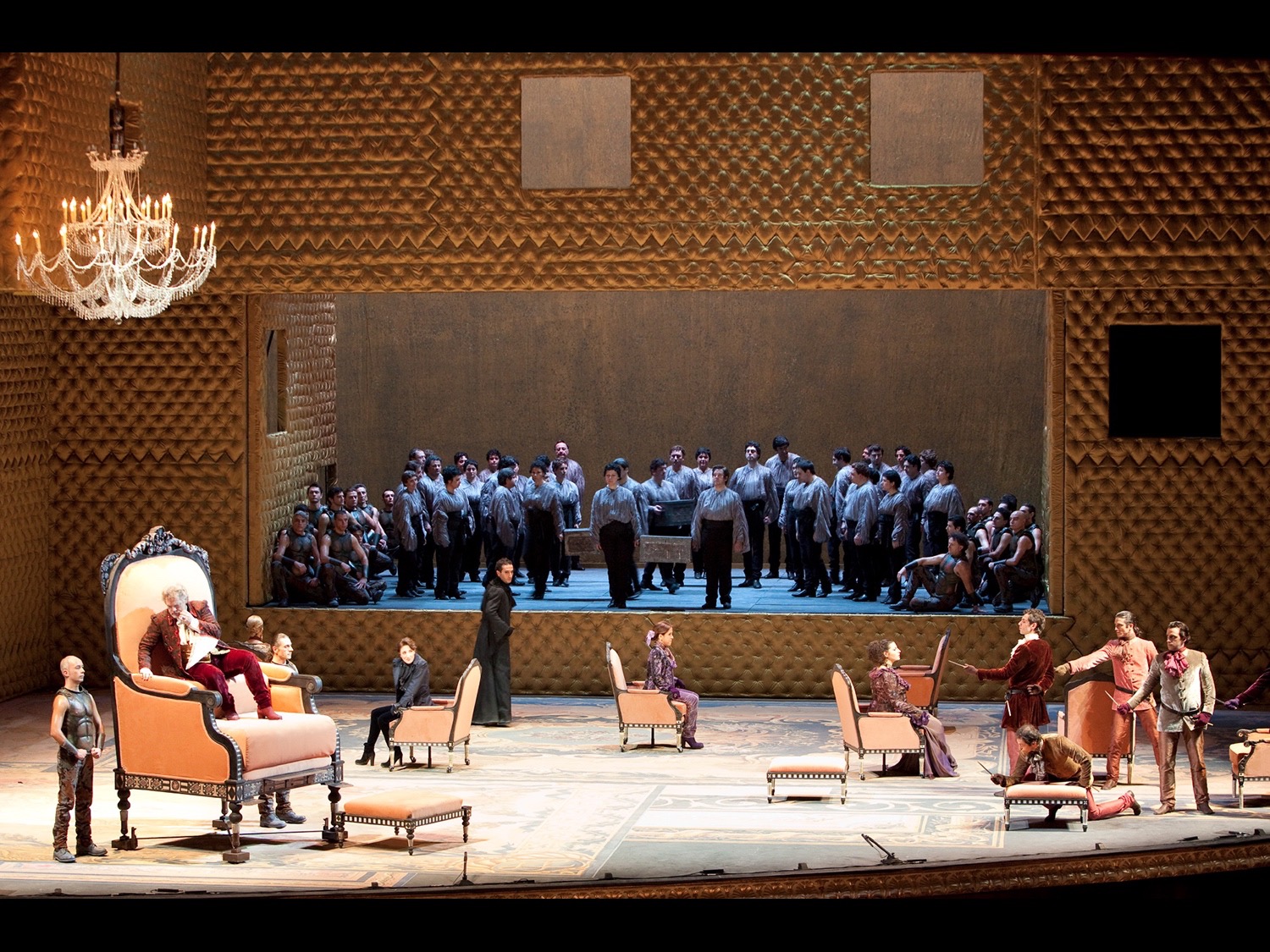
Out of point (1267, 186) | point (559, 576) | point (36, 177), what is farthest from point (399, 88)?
point (1267, 186)

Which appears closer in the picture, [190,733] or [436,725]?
[190,733]

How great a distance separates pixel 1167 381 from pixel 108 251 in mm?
8280

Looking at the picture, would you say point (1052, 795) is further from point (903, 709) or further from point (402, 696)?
point (402, 696)

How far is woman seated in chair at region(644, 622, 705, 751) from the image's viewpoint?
1311 centimetres

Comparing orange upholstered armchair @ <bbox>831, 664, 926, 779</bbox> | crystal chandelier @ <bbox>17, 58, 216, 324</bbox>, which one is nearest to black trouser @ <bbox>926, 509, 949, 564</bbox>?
orange upholstered armchair @ <bbox>831, 664, 926, 779</bbox>

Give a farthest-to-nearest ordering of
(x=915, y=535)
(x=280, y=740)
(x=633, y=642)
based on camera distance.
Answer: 1. (x=915, y=535)
2. (x=633, y=642)
3. (x=280, y=740)

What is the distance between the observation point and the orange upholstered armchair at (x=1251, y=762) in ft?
36.3

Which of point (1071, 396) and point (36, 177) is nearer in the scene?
point (36, 177)

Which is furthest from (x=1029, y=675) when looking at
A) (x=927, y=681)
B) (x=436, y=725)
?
(x=436, y=725)

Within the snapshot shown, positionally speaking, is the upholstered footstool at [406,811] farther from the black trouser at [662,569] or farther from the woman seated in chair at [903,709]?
the black trouser at [662,569]

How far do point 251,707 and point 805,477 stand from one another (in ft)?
24.4

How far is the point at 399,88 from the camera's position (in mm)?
15078

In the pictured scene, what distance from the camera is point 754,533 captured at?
1758cm
